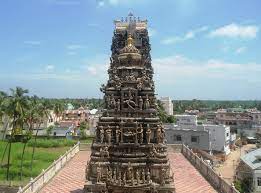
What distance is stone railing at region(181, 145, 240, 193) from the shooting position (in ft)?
79.3

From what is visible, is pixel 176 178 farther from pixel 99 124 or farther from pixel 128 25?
pixel 128 25

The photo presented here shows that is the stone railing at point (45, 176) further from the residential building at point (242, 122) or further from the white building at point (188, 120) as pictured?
the residential building at point (242, 122)

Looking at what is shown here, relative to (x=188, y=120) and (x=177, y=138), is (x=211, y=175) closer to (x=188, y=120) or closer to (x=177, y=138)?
(x=177, y=138)

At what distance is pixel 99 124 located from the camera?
23.4 m

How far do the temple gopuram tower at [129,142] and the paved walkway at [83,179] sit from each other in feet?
Answer: 16.1

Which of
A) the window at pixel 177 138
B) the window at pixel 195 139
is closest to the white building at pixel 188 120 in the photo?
the window at pixel 177 138

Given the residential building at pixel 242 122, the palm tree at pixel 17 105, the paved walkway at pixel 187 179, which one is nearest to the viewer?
the paved walkway at pixel 187 179

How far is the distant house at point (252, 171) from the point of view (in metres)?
37.3

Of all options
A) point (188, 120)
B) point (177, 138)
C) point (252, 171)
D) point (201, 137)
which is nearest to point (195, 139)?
point (201, 137)

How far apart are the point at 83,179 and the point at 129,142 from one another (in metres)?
8.95

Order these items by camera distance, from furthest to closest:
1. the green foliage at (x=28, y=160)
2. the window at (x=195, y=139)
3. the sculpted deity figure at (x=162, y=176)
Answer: the window at (x=195, y=139) < the green foliage at (x=28, y=160) < the sculpted deity figure at (x=162, y=176)

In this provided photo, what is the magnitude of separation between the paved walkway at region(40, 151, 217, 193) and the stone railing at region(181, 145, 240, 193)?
1.21 feet

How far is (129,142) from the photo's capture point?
23.1m

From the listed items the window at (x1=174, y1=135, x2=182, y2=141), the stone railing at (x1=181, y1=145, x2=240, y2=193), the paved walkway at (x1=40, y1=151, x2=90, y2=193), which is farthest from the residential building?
the paved walkway at (x1=40, y1=151, x2=90, y2=193)
